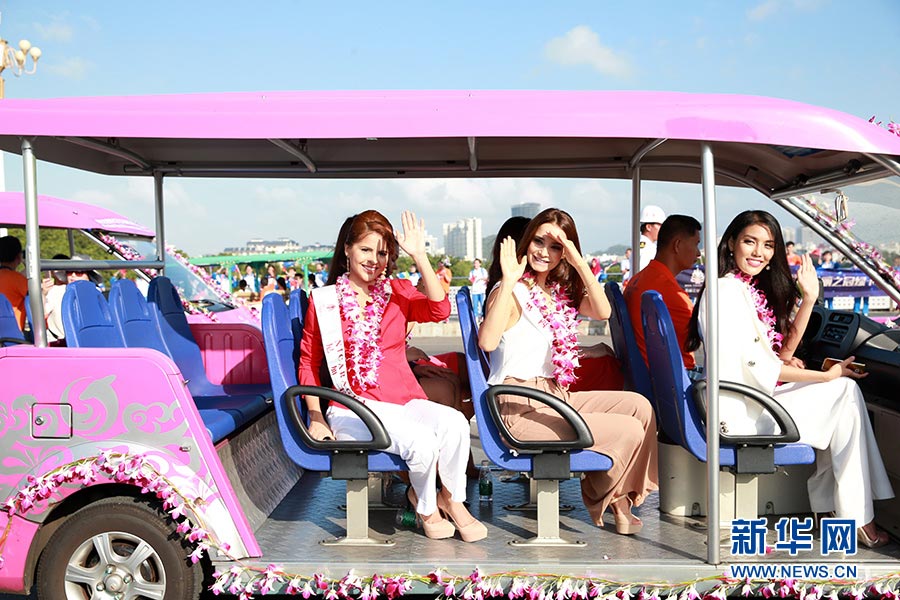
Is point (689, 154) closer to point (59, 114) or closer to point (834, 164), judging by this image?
point (834, 164)

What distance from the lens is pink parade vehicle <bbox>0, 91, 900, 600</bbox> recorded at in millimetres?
2838

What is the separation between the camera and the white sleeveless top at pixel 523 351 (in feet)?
11.1

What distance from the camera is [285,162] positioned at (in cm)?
425

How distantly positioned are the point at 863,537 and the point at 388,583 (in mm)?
1877

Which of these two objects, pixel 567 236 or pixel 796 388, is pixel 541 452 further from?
pixel 796 388

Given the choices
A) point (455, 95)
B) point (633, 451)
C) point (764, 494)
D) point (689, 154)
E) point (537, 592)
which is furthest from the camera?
point (689, 154)

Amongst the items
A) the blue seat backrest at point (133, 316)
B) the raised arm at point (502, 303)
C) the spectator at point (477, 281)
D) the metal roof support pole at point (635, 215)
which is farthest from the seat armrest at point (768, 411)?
the spectator at point (477, 281)

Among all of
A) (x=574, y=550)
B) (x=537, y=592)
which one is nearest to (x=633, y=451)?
(x=574, y=550)

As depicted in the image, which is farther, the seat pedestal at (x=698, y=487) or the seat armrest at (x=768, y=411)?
the seat pedestal at (x=698, y=487)

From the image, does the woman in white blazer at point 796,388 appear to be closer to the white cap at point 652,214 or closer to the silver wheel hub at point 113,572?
the white cap at point 652,214

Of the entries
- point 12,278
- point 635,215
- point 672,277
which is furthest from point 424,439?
point 12,278

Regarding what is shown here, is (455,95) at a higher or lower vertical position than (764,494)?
higher

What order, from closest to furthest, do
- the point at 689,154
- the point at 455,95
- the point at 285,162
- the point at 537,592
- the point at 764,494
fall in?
1. the point at 537,592
2. the point at 455,95
3. the point at 764,494
4. the point at 689,154
5. the point at 285,162

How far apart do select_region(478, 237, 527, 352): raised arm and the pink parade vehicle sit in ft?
0.32
